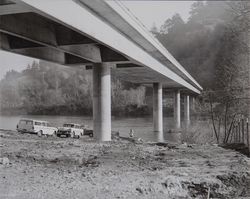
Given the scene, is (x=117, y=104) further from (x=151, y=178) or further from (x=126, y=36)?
(x=151, y=178)

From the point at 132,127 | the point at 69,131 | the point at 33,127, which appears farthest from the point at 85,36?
the point at 132,127

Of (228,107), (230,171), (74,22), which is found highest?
(74,22)

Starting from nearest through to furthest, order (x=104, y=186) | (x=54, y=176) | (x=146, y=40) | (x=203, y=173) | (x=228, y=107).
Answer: (x=104, y=186), (x=54, y=176), (x=203, y=173), (x=146, y=40), (x=228, y=107)

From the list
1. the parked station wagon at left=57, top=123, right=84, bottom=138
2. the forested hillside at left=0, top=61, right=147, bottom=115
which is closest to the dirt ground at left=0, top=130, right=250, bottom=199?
the parked station wagon at left=57, top=123, right=84, bottom=138

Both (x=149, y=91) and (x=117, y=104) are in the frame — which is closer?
(x=117, y=104)

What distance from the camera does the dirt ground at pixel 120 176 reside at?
265 inches

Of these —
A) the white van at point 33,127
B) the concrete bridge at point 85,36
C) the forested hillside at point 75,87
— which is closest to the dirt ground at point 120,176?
the concrete bridge at point 85,36

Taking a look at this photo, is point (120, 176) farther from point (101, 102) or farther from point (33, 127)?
point (33, 127)

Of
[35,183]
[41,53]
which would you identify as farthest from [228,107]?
[35,183]

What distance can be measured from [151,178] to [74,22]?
6.04 metres

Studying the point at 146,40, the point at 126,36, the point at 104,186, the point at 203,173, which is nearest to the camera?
the point at 104,186

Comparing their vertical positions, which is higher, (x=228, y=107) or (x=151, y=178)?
(x=228, y=107)

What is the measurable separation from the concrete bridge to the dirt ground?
169 inches

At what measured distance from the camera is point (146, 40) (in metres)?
20.2
